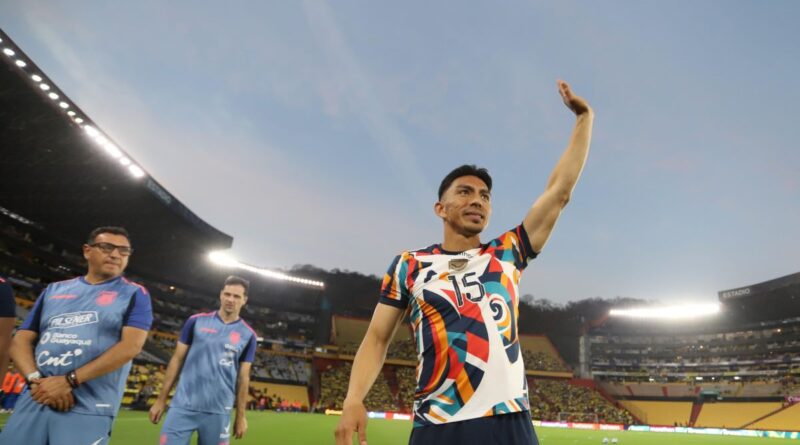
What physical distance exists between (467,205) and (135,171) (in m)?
32.8

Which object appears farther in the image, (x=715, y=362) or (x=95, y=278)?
(x=715, y=362)

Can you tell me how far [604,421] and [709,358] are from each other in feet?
81.4

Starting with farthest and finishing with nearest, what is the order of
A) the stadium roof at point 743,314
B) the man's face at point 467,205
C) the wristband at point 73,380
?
the stadium roof at point 743,314
the wristband at point 73,380
the man's face at point 467,205

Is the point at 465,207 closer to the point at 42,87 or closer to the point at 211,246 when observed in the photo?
the point at 42,87

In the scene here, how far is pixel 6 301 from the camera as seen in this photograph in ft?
12.8

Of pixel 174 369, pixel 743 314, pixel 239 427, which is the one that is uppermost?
pixel 743 314

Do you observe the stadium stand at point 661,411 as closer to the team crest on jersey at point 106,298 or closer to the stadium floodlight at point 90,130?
the stadium floodlight at point 90,130

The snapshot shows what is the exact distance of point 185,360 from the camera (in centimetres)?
655

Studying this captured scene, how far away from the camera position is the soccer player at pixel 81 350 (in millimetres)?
3824

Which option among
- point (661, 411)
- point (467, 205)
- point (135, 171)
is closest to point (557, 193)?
point (467, 205)

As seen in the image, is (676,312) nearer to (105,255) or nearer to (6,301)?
(105,255)

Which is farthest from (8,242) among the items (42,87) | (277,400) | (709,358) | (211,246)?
(709,358)

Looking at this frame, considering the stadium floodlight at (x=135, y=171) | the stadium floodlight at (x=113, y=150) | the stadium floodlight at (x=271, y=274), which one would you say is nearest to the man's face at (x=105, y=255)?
the stadium floodlight at (x=113, y=150)

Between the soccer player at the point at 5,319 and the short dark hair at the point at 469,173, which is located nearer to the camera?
the short dark hair at the point at 469,173
